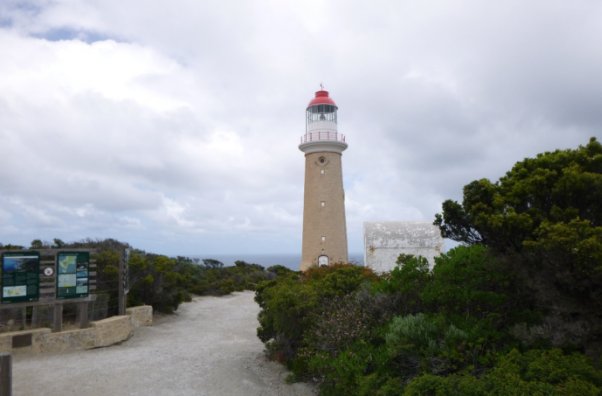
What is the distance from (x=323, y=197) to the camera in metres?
21.7

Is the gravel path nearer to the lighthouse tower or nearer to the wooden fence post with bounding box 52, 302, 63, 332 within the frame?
the wooden fence post with bounding box 52, 302, 63, 332

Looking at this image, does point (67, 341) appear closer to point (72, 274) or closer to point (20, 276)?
point (72, 274)

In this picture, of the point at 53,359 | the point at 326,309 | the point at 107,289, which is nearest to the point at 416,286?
the point at 326,309

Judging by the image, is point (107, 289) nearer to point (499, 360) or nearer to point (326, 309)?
point (326, 309)

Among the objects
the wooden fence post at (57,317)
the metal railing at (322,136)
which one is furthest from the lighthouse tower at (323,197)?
the wooden fence post at (57,317)

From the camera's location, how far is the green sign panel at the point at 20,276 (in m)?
10.4

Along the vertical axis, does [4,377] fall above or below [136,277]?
below

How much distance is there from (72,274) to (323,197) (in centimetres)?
1269

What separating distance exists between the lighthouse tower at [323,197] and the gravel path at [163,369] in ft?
28.5

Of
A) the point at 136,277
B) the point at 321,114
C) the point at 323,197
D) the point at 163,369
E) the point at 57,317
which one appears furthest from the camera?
the point at 321,114

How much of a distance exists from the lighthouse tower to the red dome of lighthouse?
87 cm

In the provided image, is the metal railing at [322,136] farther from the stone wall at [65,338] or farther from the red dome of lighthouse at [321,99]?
the stone wall at [65,338]

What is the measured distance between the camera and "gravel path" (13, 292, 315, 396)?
307 inches

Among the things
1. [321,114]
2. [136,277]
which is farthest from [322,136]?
[136,277]
